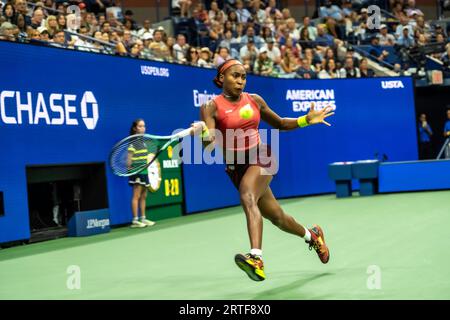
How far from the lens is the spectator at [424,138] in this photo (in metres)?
22.2

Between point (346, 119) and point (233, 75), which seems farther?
point (346, 119)

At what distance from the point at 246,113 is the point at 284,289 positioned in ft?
5.74

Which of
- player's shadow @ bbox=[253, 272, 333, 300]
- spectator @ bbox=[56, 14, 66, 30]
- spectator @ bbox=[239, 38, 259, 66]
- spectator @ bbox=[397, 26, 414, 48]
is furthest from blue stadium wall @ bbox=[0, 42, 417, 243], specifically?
player's shadow @ bbox=[253, 272, 333, 300]

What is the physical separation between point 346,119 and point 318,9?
6.77 m

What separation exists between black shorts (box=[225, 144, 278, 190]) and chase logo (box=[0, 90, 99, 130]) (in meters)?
5.34

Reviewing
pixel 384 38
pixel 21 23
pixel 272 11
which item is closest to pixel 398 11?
pixel 384 38

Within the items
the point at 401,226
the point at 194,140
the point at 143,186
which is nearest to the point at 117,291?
the point at 401,226

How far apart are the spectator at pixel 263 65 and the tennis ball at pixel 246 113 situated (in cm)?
1186

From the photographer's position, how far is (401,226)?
11.1 metres

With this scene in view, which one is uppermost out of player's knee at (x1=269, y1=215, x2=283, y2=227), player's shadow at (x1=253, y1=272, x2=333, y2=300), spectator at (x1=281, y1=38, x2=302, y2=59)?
spectator at (x1=281, y1=38, x2=302, y2=59)

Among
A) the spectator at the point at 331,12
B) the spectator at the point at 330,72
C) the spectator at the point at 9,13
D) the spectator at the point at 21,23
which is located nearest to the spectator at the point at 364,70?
the spectator at the point at 330,72

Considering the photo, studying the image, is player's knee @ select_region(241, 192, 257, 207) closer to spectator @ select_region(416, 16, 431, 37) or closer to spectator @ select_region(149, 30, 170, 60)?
spectator @ select_region(149, 30, 170, 60)

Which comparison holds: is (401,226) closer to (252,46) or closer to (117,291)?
(117,291)

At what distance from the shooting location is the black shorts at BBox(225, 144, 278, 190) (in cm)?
711
